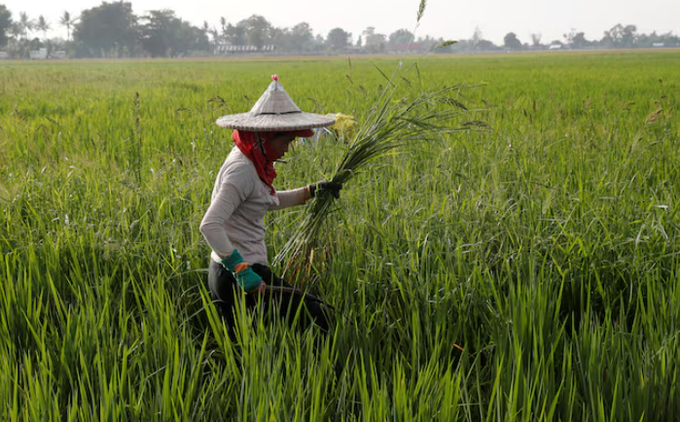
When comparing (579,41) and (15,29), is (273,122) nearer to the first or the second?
(15,29)

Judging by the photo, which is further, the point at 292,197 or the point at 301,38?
the point at 301,38

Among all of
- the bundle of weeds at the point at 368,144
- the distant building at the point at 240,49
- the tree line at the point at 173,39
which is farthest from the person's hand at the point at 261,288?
the distant building at the point at 240,49

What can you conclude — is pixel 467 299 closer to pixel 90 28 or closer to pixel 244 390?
pixel 244 390

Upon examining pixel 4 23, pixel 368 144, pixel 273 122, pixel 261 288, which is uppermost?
pixel 4 23

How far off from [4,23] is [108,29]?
15.9m

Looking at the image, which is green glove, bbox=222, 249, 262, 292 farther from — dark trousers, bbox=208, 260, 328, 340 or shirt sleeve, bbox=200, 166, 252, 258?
dark trousers, bbox=208, 260, 328, 340

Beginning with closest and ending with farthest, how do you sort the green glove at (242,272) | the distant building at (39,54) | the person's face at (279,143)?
the green glove at (242,272)
the person's face at (279,143)
the distant building at (39,54)

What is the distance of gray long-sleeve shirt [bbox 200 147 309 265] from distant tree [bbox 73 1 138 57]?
348 ft

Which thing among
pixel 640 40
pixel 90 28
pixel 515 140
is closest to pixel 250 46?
pixel 90 28

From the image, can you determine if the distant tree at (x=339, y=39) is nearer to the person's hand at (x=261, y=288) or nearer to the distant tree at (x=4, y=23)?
the distant tree at (x=4, y=23)

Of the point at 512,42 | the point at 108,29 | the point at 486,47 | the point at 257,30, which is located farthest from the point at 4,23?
the point at 512,42

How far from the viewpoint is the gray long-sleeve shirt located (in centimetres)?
193

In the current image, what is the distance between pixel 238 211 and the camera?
212cm

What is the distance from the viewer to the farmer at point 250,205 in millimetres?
1941
